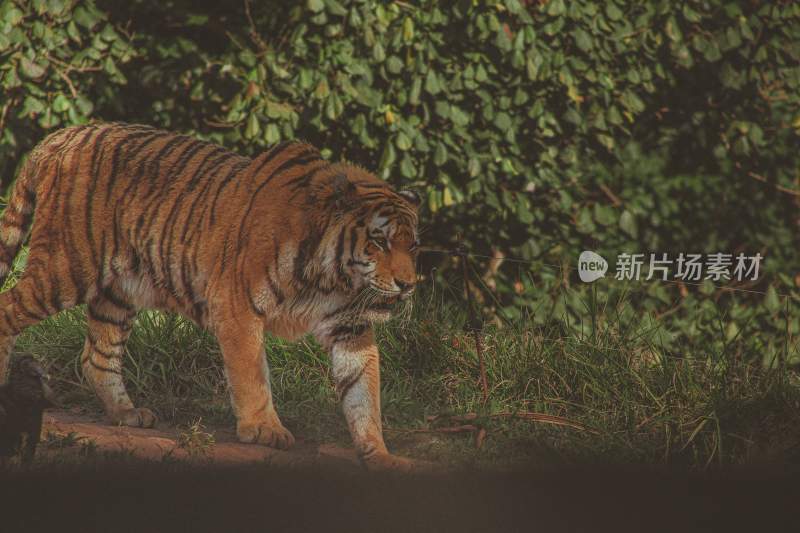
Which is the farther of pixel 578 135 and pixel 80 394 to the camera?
pixel 578 135

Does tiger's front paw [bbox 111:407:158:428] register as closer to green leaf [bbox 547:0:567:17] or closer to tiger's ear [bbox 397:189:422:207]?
tiger's ear [bbox 397:189:422:207]

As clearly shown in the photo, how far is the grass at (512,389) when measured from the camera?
4340mm

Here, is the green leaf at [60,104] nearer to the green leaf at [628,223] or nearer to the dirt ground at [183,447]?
the dirt ground at [183,447]

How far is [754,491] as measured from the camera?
370cm

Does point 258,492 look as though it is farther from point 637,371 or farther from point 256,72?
point 256,72

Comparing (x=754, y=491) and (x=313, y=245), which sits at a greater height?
(x=313, y=245)

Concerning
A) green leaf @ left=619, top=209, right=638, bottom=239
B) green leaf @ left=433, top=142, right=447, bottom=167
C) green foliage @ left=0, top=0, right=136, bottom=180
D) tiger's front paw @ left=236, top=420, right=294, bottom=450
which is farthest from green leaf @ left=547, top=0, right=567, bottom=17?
tiger's front paw @ left=236, top=420, right=294, bottom=450

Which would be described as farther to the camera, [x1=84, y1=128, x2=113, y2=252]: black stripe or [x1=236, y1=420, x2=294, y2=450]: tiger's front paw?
[x1=84, y1=128, x2=113, y2=252]: black stripe

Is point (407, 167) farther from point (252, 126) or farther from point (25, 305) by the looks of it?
point (25, 305)

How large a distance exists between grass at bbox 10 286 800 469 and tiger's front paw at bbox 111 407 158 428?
14cm

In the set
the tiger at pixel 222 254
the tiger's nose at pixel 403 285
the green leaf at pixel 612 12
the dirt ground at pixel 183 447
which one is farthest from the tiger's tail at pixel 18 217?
the green leaf at pixel 612 12

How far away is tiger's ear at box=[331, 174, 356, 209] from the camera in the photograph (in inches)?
160

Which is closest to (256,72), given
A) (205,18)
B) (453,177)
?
(205,18)

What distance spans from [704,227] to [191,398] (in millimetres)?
3971
